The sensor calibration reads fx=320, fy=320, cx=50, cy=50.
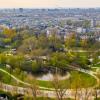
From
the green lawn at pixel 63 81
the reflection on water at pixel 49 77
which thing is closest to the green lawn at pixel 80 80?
the green lawn at pixel 63 81

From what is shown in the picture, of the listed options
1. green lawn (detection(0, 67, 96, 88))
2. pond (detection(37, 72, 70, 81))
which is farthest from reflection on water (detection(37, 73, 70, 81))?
green lawn (detection(0, 67, 96, 88))

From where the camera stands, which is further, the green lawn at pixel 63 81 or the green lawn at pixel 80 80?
the green lawn at pixel 63 81

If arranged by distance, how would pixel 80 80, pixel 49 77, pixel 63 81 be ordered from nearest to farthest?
pixel 80 80 → pixel 63 81 → pixel 49 77

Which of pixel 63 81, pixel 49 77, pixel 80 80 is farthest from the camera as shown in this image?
pixel 49 77

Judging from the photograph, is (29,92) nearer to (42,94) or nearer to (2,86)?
(42,94)

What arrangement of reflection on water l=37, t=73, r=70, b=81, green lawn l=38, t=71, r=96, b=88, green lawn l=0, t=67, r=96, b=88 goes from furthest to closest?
reflection on water l=37, t=73, r=70, b=81 < green lawn l=0, t=67, r=96, b=88 < green lawn l=38, t=71, r=96, b=88

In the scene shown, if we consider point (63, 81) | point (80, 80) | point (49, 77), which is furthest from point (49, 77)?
point (80, 80)

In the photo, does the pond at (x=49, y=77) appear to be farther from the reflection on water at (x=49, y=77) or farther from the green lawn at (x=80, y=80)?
the green lawn at (x=80, y=80)

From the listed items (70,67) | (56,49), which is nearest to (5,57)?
(70,67)

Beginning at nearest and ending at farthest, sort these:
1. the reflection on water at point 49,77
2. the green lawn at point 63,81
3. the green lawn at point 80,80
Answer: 1. the green lawn at point 80,80
2. the green lawn at point 63,81
3. the reflection on water at point 49,77

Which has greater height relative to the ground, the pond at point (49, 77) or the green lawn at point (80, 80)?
the green lawn at point (80, 80)

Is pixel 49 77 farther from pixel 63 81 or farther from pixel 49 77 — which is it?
pixel 63 81

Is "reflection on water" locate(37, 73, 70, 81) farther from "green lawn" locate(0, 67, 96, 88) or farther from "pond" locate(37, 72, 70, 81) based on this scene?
"green lawn" locate(0, 67, 96, 88)
